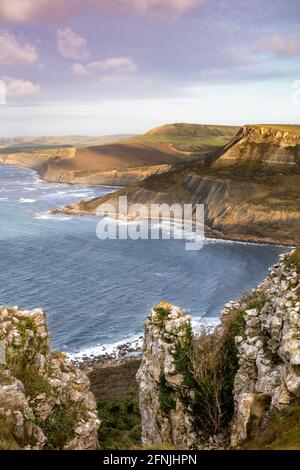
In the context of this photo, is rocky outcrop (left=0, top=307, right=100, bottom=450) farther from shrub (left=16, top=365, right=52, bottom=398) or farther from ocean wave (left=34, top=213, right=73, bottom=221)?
ocean wave (left=34, top=213, right=73, bottom=221)

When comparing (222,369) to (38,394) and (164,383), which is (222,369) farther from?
(38,394)

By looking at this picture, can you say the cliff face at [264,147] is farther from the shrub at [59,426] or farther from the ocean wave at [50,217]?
the shrub at [59,426]

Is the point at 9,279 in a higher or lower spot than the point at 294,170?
lower

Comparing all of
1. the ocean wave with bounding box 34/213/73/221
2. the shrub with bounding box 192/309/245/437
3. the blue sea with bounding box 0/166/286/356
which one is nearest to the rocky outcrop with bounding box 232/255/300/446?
the shrub with bounding box 192/309/245/437

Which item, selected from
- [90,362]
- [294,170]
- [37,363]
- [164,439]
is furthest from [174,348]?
[294,170]
